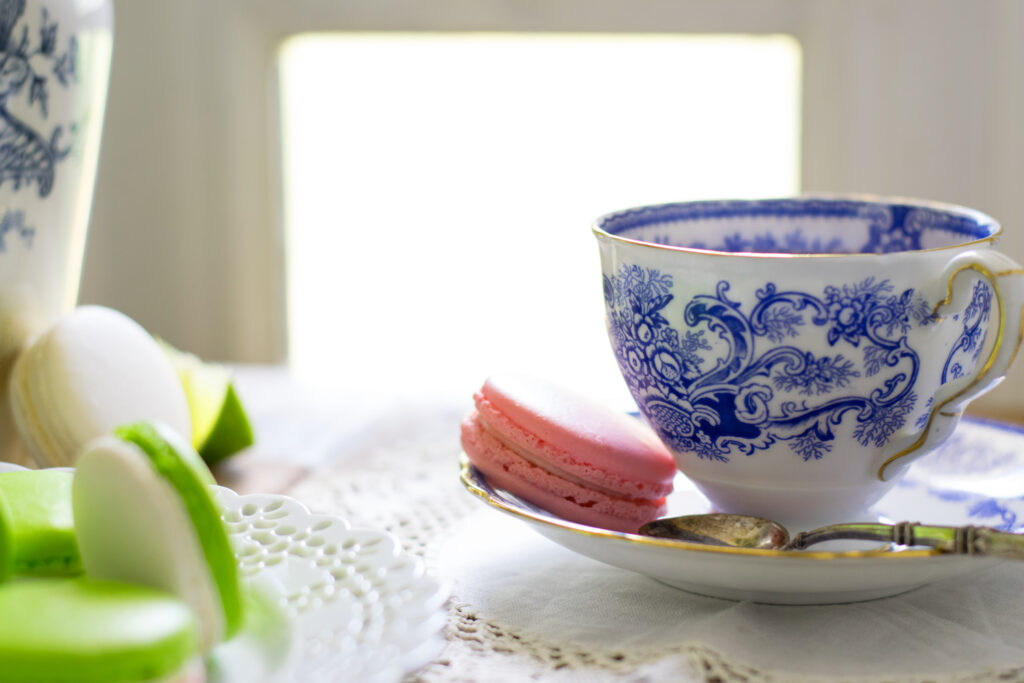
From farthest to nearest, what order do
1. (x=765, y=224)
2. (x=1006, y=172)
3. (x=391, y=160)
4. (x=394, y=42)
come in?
(x=391, y=160), (x=394, y=42), (x=1006, y=172), (x=765, y=224)

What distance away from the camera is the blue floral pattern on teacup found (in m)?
0.46

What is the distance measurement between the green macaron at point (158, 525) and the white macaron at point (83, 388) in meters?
0.23

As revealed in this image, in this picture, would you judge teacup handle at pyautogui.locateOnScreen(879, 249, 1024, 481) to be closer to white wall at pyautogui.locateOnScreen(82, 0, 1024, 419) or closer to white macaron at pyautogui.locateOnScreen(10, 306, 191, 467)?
white macaron at pyautogui.locateOnScreen(10, 306, 191, 467)

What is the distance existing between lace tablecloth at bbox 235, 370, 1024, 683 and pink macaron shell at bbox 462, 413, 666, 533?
26mm

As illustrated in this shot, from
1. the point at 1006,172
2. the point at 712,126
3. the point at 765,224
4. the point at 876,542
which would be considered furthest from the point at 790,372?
the point at 712,126

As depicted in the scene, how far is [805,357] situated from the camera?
1.52 ft

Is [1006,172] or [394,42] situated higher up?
[394,42]

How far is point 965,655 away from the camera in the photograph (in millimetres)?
417

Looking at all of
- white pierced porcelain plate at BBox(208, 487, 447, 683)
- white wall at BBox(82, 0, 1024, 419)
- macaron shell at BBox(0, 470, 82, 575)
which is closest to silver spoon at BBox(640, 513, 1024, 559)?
white pierced porcelain plate at BBox(208, 487, 447, 683)

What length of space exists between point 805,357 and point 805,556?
0.10m

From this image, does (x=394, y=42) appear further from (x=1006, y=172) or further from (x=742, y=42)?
(x=1006, y=172)

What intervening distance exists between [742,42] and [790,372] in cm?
80

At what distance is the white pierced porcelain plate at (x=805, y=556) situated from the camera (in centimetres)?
41

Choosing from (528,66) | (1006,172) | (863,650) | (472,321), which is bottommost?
(472,321)
